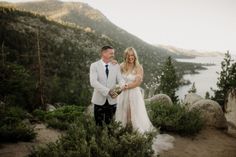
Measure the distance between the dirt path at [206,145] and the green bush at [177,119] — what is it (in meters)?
0.34

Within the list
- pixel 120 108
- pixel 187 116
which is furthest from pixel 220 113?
pixel 120 108

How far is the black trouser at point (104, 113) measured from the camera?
5777mm

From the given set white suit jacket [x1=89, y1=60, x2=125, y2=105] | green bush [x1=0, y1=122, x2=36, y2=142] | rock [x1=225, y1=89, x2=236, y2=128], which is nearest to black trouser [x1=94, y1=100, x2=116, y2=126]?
white suit jacket [x1=89, y1=60, x2=125, y2=105]

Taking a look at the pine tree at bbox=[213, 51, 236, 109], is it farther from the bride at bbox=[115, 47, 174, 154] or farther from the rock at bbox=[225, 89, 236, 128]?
the bride at bbox=[115, 47, 174, 154]

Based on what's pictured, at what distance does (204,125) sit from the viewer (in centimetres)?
1048

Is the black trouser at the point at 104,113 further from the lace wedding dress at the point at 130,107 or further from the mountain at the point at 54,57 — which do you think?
the mountain at the point at 54,57

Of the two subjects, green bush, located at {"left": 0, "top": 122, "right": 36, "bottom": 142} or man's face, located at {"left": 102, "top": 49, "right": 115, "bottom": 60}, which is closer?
man's face, located at {"left": 102, "top": 49, "right": 115, "bottom": 60}

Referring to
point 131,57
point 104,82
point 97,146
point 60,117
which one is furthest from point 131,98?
point 60,117

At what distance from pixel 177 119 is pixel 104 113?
14.2 feet

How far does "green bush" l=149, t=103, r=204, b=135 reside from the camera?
9.22 meters

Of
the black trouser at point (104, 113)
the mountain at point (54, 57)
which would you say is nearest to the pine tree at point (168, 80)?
the mountain at point (54, 57)

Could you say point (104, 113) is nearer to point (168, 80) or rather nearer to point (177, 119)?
point (177, 119)

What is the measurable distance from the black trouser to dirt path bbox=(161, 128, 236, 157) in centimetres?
211

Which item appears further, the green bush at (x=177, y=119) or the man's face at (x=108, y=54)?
the green bush at (x=177, y=119)
